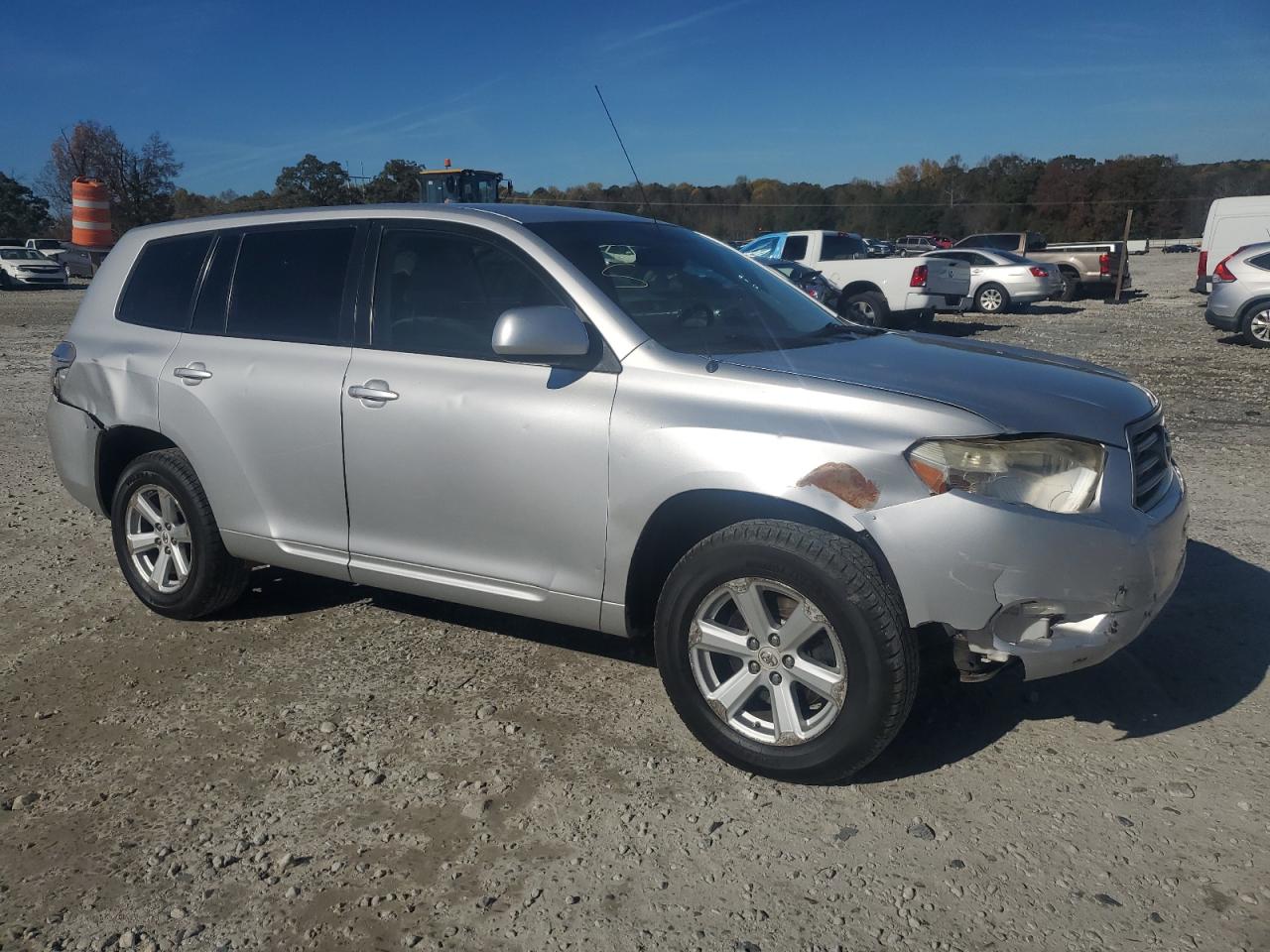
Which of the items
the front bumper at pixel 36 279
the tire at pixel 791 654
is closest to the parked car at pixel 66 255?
the front bumper at pixel 36 279

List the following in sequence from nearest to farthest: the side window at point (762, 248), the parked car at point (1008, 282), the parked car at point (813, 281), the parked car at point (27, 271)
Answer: the parked car at point (813, 281) → the side window at point (762, 248) → the parked car at point (1008, 282) → the parked car at point (27, 271)

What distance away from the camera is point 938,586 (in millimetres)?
3068

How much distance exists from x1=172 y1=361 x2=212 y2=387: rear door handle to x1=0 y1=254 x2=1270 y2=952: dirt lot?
1.17 meters

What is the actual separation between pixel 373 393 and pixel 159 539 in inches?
62.4

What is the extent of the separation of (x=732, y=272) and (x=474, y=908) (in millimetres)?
2744

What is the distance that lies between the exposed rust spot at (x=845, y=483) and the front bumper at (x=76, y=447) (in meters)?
3.55

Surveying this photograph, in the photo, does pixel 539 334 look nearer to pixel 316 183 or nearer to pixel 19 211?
pixel 316 183

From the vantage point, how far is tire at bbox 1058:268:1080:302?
2536 cm

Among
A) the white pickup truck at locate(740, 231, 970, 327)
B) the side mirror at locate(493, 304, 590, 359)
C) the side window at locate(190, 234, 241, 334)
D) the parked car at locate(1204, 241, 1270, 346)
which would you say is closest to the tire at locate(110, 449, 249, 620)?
the side window at locate(190, 234, 241, 334)

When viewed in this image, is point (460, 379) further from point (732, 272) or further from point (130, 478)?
point (130, 478)

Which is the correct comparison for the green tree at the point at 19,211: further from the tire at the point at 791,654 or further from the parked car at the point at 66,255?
the tire at the point at 791,654

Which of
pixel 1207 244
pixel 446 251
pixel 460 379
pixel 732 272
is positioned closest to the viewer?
pixel 460 379

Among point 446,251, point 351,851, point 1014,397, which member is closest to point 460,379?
point 446,251

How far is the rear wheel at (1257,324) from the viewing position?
1539cm
